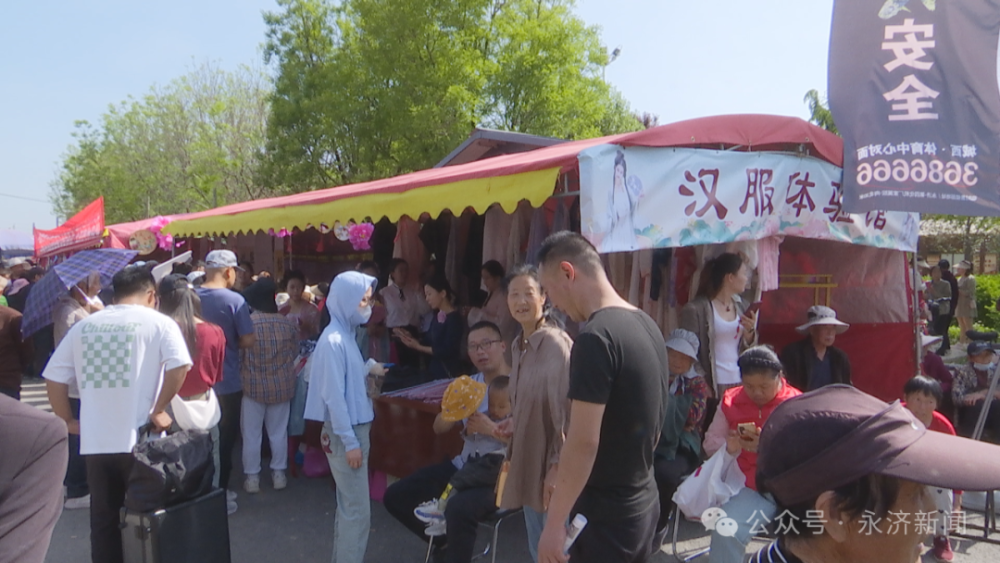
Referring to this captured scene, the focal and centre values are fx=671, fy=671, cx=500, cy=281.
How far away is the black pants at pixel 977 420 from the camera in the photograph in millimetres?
5172

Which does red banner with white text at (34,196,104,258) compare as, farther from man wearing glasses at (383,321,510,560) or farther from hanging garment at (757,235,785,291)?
hanging garment at (757,235,785,291)

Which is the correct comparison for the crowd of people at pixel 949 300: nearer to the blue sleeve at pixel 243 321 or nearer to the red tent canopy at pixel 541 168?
the red tent canopy at pixel 541 168

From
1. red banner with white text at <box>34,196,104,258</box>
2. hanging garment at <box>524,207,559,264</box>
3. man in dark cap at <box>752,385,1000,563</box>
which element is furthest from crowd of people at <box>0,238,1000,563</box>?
red banner with white text at <box>34,196,104,258</box>

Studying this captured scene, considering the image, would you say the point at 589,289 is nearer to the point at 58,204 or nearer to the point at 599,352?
the point at 599,352

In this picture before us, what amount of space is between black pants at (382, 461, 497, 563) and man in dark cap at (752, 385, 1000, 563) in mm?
2597

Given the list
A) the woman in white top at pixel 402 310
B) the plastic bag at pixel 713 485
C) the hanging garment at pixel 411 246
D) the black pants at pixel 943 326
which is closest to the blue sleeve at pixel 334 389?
the plastic bag at pixel 713 485

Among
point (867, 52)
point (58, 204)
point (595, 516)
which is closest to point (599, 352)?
point (595, 516)

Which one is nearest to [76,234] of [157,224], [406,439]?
[157,224]

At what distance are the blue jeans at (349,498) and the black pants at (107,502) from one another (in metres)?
0.98

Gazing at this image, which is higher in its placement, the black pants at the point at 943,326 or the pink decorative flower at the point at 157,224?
the pink decorative flower at the point at 157,224

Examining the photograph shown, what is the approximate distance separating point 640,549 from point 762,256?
119 inches

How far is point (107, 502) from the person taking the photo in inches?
132

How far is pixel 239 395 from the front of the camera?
5305mm

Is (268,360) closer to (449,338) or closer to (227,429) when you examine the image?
(227,429)
